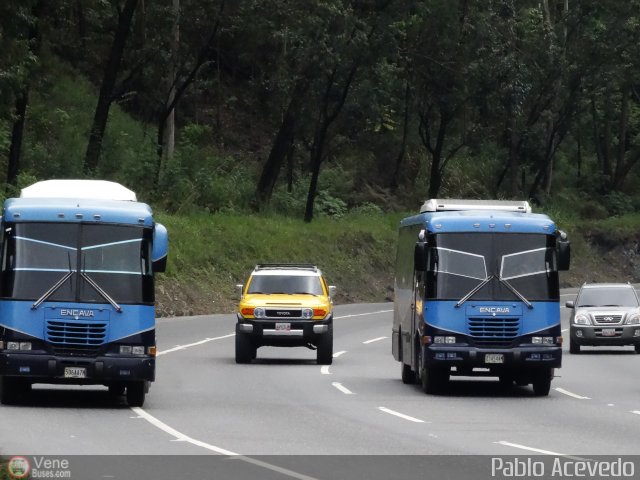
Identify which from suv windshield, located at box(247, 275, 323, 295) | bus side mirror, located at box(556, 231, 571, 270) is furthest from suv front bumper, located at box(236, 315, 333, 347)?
bus side mirror, located at box(556, 231, 571, 270)

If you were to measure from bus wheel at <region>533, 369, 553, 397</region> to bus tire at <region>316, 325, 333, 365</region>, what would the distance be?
6.87 metres

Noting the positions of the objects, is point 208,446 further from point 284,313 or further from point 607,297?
point 607,297

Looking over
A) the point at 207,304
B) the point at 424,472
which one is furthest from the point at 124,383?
the point at 207,304

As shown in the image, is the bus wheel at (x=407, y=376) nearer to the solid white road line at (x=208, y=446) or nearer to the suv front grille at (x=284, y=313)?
the suv front grille at (x=284, y=313)

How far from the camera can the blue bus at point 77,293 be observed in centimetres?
2009

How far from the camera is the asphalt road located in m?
15.7

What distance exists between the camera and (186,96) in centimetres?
7900

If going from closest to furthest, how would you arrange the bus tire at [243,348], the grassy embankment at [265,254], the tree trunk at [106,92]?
the bus tire at [243,348], the tree trunk at [106,92], the grassy embankment at [265,254]

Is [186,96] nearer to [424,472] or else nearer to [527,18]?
[527,18]

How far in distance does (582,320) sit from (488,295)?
14.2 metres

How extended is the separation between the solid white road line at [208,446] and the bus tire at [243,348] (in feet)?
33.1

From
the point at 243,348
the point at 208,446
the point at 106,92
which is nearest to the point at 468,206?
the point at 243,348

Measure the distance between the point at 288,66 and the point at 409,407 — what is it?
4371 centimetres

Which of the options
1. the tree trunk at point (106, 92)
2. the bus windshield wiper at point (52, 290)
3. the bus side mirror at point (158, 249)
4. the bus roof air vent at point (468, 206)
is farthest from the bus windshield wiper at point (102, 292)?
the tree trunk at point (106, 92)
